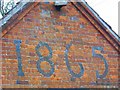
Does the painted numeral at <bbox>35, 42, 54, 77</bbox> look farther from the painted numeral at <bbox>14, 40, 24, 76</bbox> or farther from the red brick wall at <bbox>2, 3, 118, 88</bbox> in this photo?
the painted numeral at <bbox>14, 40, 24, 76</bbox>

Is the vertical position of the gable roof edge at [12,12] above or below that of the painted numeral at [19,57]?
above

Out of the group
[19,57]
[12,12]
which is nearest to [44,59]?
[19,57]

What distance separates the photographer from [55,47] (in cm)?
Result: 903

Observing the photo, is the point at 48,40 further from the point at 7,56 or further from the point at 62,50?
the point at 7,56

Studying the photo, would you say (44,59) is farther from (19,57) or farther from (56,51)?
(19,57)

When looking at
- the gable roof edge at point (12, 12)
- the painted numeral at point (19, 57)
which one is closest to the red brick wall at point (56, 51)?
the painted numeral at point (19, 57)

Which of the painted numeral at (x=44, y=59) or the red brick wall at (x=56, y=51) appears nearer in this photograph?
the red brick wall at (x=56, y=51)

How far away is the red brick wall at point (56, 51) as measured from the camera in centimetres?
833

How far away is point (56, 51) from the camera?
9.02 m

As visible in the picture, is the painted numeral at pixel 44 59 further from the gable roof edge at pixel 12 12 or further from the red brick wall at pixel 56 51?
the gable roof edge at pixel 12 12

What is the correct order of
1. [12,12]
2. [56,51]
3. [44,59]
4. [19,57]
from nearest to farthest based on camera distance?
[19,57]
[12,12]
[44,59]
[56,51]

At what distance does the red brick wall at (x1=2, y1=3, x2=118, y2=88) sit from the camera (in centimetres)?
833

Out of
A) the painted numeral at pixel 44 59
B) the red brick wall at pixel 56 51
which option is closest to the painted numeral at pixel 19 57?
the red brick wall at pixel 56 51

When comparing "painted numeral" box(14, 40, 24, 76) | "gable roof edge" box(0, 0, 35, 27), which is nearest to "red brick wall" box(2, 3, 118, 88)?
"painted numeral" box(14, 40, 24, 76)
